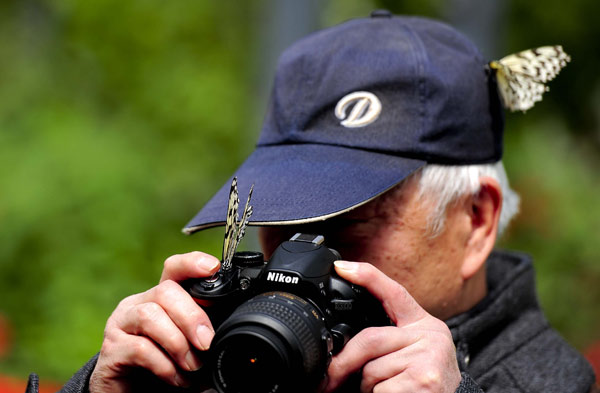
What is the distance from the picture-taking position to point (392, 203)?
1.70 m

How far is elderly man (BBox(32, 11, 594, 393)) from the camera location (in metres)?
1.48

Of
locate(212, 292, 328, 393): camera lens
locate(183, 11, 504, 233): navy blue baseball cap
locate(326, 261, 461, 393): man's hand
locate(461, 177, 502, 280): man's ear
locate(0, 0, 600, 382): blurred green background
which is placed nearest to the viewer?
locate(212, 292, 328, 393): camera lens

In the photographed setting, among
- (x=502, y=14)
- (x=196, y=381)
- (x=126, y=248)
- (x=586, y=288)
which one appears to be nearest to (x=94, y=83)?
(x=126, y=248)

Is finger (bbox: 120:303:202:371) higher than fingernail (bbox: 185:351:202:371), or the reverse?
finger (bbox: 120:303:202:371)

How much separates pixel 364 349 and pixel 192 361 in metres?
0.33

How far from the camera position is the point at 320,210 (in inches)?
60.4

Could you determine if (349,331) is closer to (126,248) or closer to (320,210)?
(320,210)

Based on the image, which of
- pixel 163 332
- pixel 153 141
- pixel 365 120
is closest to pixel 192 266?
pixel 163 332

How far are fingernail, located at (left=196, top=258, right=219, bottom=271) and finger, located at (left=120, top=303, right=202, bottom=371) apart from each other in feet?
0.39

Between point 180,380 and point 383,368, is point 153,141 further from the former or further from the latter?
point 383,368

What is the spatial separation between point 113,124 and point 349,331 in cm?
579

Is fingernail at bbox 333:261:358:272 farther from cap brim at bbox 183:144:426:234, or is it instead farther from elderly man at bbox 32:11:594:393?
cap brim at bbox 183:144:426:234

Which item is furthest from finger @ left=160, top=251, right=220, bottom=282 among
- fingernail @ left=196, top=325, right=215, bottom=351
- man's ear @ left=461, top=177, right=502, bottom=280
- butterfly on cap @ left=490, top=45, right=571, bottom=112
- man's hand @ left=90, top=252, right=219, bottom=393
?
butterfly on cap @ left=490, top=45, right=571, bottom=112

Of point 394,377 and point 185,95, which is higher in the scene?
point 394,377
